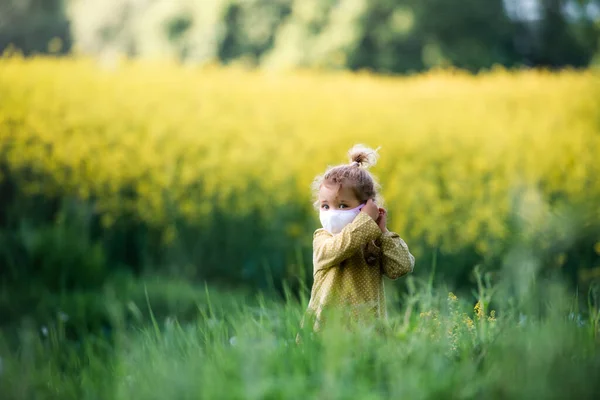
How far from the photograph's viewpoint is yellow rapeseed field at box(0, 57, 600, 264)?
506 centimetres

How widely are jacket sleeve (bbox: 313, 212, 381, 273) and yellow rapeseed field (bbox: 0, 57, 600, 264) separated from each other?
2.70 meters

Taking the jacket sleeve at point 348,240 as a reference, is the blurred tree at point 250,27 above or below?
above

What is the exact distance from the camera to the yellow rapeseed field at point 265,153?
16.6ft

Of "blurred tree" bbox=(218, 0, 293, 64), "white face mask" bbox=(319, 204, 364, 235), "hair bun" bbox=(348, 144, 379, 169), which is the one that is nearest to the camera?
"white face mask" bbox=(319, 204, 364, 235)

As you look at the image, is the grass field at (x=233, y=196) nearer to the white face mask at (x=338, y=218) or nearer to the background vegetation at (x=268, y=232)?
the background vegetation at (x=268, y=232)

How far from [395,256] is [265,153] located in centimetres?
369

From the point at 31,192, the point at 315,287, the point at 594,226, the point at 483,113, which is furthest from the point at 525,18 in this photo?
the point at 315,287

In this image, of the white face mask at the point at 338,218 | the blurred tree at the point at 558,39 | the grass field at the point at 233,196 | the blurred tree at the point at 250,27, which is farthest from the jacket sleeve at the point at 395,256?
the blurred tree at the point at 558,39

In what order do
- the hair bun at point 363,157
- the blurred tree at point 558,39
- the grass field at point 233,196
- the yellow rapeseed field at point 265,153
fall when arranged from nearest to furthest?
the hair bun at point 363,157 → the grass field at point 233,196 → the yellow rapeseed field at point 265,153 → the blurred tree at point 558,39

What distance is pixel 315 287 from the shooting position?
2252 mm

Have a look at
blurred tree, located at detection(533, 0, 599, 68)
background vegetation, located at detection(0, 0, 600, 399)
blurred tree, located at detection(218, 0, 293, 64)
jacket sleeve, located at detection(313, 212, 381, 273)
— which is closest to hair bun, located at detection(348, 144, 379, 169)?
jacket sleeve, located at detection(313, 212, 381, 273)

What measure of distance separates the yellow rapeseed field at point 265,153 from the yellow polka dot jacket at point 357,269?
2575 mm

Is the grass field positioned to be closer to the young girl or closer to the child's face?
the young girl

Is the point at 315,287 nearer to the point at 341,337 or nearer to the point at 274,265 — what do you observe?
the point at 341,337
